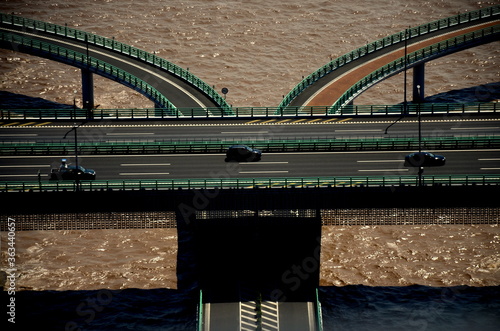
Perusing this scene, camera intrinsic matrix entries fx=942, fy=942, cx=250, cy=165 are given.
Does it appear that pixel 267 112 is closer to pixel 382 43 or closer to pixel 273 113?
pixel 273 113

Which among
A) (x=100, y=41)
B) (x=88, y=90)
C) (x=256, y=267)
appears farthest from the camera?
(x=100, y=41)

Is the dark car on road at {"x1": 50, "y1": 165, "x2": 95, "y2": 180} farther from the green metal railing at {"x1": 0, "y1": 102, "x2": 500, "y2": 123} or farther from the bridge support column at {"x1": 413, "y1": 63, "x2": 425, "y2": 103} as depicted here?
the bridge support column at {"x1": 413, "y1": 63, "x2": 425, "y2": 103}

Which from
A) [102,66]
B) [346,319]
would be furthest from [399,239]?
[102,66]

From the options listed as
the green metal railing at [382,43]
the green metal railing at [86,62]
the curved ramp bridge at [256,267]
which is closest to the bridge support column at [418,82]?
the green metal railing at [382,43]

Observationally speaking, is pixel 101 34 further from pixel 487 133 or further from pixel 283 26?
pixel 487 133

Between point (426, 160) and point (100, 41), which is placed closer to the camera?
point (426, 160)

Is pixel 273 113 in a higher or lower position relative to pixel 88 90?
lower

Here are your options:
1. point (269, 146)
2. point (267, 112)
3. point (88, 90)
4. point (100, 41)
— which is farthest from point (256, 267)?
point (100, 41)

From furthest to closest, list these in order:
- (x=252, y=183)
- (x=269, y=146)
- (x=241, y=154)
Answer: (x=269, y=146) < (x=241, y=154) < (x=252, y=183)

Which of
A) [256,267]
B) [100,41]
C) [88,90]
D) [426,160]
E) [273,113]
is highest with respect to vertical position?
[100,41]
